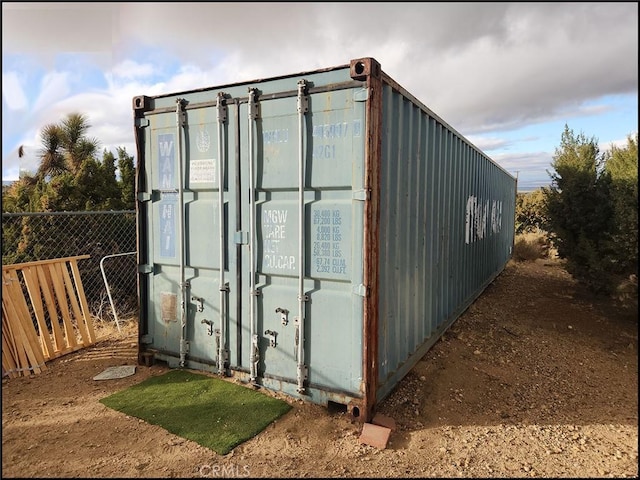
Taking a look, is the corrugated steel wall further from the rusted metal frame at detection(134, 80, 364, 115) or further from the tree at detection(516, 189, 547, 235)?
the tree at detection(516, 189, 547, 235)

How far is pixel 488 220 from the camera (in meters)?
8.91

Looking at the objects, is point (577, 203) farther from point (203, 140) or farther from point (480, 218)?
point (203, 140)

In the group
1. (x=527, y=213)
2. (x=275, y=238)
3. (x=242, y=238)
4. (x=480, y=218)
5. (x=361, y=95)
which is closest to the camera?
(x=361, y=95)

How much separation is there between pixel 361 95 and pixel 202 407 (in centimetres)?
310

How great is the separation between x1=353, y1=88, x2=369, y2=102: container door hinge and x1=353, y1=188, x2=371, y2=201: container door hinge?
0.75m

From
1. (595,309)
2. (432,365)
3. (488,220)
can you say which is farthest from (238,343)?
(488,220)

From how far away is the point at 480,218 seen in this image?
7.88 meters

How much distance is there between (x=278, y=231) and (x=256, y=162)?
2.32 ft

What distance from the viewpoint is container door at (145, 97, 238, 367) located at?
4.27 meters

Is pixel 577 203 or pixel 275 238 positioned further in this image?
pixel 577 203

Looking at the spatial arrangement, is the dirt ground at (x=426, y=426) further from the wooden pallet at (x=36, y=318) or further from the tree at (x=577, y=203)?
the tree at (x=577, y=203)

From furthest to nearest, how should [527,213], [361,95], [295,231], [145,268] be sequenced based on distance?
[527,213]
[145,268]
[295,231]
[361,95]

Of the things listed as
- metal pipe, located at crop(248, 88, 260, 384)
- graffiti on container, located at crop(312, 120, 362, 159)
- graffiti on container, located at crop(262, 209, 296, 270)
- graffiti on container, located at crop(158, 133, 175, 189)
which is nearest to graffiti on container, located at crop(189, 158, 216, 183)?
graffiti on container, located at crop(158, 133, 175, 189)

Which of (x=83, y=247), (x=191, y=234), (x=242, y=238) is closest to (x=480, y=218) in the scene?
(x=242, y=238)
